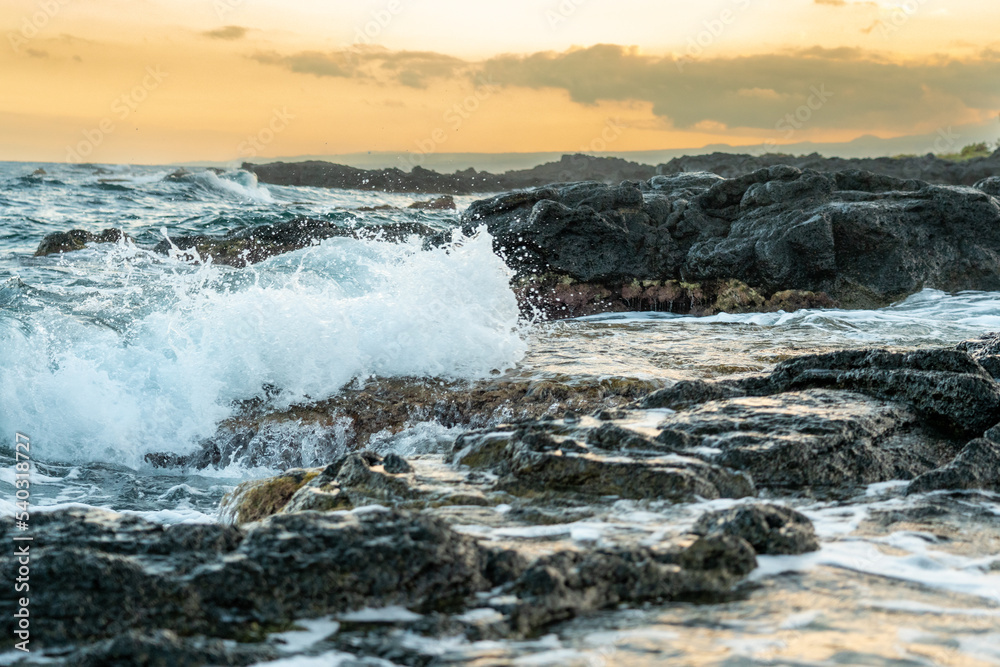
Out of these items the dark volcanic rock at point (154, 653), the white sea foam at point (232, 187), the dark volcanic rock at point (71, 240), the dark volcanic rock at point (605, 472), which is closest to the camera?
the dark volcanic rock at point (154, 653)

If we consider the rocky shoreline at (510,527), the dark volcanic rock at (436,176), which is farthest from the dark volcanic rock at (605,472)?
the dark volcanic rock at (436,176)

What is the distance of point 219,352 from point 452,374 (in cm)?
234

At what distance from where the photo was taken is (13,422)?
7.14 meters

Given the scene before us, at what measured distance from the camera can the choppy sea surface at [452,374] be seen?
241 cm

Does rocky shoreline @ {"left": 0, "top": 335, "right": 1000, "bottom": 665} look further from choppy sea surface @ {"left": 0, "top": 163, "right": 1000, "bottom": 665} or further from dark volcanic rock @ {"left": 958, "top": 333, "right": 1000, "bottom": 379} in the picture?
dark volcanic rock @ {"left": 958, "top": 333, "right": 1000, "bottom": 379}

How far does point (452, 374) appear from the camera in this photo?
7398 mm

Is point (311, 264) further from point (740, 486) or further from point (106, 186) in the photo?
point (106, 186)

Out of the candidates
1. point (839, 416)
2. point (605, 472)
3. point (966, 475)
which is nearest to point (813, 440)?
point (839, 416)

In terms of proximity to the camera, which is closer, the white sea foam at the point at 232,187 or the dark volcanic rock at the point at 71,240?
the dark volcanic rock at the point at 71,240

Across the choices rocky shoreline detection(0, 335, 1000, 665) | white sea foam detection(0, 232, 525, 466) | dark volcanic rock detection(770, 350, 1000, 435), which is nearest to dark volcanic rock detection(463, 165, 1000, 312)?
white sea foam detection(0, 232, 525, 466)

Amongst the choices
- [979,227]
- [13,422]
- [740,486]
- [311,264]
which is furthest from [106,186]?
[740,486]

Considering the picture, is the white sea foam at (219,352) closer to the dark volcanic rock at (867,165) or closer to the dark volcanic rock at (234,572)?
the dark volcanic rock at (234,572)

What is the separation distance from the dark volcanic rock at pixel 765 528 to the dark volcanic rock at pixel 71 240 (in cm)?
1591

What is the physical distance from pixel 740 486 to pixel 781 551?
73 cm
